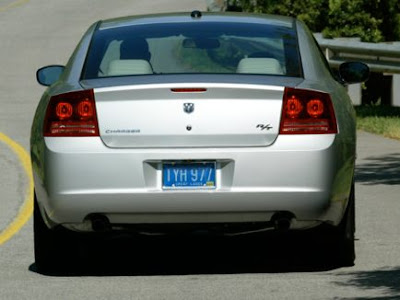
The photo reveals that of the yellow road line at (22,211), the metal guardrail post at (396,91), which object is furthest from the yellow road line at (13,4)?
the yellow road line at (22,211)

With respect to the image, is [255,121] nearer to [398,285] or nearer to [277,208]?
[277,208]

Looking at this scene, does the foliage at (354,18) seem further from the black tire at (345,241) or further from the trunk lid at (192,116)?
the trunk lid at (192,116)

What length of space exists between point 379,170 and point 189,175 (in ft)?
22.3

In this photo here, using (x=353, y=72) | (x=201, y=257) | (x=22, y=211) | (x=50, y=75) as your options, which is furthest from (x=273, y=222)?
(x=22, y=211)

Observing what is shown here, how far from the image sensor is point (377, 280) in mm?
8750

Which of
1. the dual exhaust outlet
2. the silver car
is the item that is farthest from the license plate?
the dual exhaust outlet

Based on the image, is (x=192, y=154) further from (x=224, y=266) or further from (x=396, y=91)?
(x=396, y=91)

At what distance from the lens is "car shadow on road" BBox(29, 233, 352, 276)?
9.45 meters

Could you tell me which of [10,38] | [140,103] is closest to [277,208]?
[140,103]

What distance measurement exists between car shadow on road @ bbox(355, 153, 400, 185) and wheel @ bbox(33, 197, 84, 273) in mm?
5446

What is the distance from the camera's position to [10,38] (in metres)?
32.9

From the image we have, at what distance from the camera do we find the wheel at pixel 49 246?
9.38 m

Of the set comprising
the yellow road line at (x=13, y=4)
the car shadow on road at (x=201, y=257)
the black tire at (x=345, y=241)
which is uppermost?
the black tire at (x=345, y=241)

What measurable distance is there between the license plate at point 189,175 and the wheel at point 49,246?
888mm
